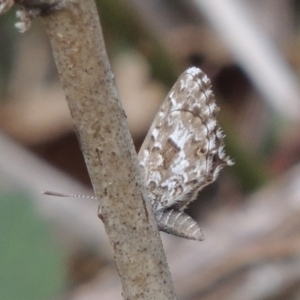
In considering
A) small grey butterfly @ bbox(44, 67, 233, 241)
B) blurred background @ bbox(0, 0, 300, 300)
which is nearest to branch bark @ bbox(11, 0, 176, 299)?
small grey butterfly @ bbox(44, 67, 233, 241)

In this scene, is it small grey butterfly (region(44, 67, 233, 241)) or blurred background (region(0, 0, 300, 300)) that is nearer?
small grey butterfly (region(44, 67, 233, 241))

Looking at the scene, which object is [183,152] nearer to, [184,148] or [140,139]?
[184,148]

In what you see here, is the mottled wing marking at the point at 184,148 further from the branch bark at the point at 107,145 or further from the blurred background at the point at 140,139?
the blurred background at the point at 140,139

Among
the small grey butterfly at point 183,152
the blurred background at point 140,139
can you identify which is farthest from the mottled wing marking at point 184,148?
the blurred background at point 140,139

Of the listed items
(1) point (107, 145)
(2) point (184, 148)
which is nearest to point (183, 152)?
(2) point (184, 148)

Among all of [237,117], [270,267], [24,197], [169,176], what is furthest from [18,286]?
[237,117]

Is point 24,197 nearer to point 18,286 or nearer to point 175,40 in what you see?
point 18,286

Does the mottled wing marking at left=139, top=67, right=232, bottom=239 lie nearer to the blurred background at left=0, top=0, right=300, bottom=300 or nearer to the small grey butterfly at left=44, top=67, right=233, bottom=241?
the small grey butterfly at left=44, top=67, right=233, bottom=241
